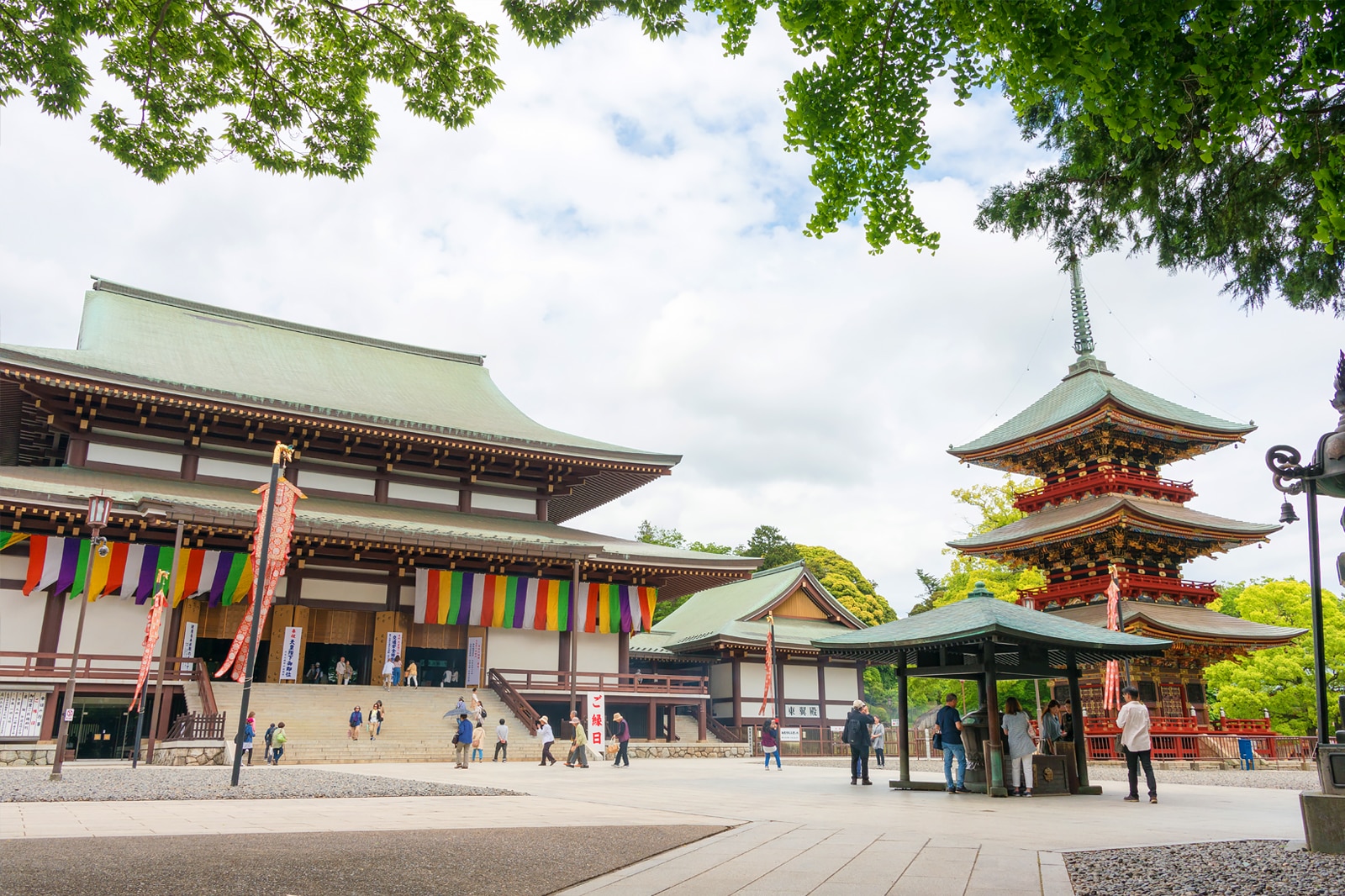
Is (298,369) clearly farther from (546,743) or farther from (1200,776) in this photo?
(1200,776)

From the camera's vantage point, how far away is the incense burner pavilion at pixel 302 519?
66.1 ft

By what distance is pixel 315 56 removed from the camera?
8117mm

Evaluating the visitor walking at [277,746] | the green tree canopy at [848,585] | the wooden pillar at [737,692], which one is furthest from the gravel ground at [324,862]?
the green tree canopy at [848,585]

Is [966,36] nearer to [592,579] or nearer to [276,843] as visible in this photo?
[276,843]

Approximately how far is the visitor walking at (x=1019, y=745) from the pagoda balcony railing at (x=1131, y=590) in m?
17.8

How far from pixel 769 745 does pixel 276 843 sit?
2353cm

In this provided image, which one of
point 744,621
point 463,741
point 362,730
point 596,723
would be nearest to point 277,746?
point 362,730

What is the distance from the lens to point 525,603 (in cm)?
2534

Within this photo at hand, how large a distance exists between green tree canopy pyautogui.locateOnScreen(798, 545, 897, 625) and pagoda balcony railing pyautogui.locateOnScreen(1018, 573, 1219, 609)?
18832 mm

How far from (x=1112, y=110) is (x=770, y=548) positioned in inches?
2348

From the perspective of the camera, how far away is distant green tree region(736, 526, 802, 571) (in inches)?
2416

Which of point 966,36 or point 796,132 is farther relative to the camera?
point 796,132

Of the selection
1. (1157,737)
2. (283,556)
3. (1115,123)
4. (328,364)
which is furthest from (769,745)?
(1115,123)

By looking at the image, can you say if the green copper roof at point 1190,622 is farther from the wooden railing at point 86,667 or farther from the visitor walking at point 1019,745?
the wooden railing at point 86,667
